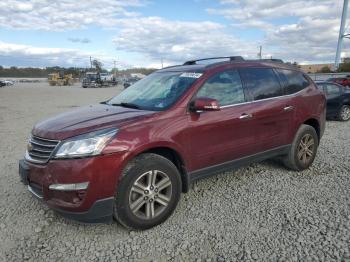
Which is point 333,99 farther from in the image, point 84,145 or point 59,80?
point 59,80

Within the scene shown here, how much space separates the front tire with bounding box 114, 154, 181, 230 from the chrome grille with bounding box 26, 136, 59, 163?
0.78m

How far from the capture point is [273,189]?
15.5ft

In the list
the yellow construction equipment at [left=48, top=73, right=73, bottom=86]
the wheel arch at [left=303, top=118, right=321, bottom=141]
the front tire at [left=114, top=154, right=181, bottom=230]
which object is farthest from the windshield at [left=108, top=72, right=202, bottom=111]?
the yellow construction equipment at [left=48, top=73, right=73, bottom=86]

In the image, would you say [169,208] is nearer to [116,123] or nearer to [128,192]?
[128,192]

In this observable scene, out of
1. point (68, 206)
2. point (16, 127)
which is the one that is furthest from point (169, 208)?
point (16, 127)

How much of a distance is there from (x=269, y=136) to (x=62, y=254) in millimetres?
3151

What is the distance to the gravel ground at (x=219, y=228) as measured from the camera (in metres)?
3.17

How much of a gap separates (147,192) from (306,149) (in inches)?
124

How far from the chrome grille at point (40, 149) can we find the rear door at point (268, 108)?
8.55 feet

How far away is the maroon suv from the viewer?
324cm

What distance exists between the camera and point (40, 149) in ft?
11.5

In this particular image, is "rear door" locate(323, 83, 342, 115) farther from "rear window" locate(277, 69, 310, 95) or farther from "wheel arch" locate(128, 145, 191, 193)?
"wheel arch" locate(128, 145, 191, 193)

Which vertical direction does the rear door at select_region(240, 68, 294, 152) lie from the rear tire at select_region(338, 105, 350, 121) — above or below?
above

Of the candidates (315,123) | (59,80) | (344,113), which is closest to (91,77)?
(59,80)
